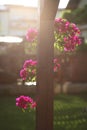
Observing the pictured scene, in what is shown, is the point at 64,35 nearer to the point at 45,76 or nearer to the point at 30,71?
the point at 30,71

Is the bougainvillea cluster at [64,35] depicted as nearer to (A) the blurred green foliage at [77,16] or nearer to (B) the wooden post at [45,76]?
(B) the wooden post at [45,76]

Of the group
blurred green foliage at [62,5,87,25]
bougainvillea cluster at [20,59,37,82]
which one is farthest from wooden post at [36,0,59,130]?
blurred green foliage at [62,5,87,25]

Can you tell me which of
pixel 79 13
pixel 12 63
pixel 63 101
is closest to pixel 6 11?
pixel 79 13

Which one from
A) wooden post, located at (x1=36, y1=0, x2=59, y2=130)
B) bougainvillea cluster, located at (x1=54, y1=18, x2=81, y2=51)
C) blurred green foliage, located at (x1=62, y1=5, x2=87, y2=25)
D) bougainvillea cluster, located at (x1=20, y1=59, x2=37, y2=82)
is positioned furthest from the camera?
blurred green foliage, located at (x1=62, y1=5, x2=87, y2=25)

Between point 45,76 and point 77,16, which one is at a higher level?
point 77,16

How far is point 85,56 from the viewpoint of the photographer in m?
18.4

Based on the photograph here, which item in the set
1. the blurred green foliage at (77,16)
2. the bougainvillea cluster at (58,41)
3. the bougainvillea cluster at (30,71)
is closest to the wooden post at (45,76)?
the bougainvillea cluster at (58,41)

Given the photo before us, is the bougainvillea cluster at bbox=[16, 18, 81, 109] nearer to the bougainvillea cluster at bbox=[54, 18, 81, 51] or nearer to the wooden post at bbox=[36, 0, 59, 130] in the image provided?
the bougainvillea cluster at bbox=[54, 18, 81, 51]

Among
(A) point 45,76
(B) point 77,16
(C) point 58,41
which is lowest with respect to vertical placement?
(A) point 45,76

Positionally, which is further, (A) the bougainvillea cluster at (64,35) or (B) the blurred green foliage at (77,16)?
(B) the blurred green foliage at (77,16)

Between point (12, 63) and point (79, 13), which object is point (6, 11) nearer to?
point (79, 13)

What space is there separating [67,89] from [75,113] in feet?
17.1

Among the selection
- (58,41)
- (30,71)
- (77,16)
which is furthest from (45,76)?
(77,16)

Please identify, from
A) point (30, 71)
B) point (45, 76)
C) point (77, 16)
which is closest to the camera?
point (45, 76)
